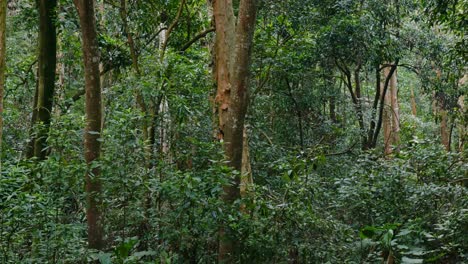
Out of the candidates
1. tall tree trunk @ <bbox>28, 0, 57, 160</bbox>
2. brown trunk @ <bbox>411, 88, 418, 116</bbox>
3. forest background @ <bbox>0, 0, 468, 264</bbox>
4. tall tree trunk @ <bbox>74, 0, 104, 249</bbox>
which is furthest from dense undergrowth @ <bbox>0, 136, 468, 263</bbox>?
brown trunk @ <bbox>411, 88, 418, 116</bbox>

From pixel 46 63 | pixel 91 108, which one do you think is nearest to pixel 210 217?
pixel 91 108

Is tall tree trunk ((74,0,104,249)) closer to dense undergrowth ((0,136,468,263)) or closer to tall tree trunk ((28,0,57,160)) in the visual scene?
dense undergrowth ((0,136,468,263))

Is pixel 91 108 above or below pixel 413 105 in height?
below

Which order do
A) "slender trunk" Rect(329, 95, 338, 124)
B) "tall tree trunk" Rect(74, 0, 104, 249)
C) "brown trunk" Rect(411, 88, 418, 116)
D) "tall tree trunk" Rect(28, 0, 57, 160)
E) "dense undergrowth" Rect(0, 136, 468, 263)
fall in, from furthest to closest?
"brown trunk" Rect(411, 88, 418, 116) → "slender trunk" Rect(329, 95, 338, 124) → "tall tree trunk" Rect(28, 0, 57, 160) → "tall tree trunk" Rect(74, 0, 104, 249) → "dense undergrowth" Rect(0, 136, 468, 263)

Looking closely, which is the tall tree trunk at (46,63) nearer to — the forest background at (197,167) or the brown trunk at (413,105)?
the forest background at (197,167)

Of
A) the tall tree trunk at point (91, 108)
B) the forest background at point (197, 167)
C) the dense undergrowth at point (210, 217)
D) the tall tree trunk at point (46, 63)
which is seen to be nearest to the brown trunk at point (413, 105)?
the forest background at point (197, 167)

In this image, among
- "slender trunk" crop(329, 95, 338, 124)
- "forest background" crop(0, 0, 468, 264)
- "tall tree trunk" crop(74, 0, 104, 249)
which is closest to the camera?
"forest background" crop(0, 0, 468, 264)

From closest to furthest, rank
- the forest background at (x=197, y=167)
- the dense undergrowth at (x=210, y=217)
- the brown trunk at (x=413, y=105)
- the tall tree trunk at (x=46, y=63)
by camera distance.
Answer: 1. the dense undergrowth at (x=210, y=217)
2. the forest background at (x=197, y=167)
3. the tall tree trunk at (x=46, y=63)
4. the brown trunk at (x=413, y=105)

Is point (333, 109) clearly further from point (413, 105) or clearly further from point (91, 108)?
point (413, 105)

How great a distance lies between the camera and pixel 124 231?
5641 millimetres

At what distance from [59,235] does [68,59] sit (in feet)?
22.4

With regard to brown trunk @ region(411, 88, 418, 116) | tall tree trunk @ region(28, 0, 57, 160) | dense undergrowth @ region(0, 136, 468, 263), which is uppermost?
brown trunk @ region(411, 88, 418, 116)

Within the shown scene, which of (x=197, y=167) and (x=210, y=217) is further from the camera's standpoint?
(x=197, y=167)

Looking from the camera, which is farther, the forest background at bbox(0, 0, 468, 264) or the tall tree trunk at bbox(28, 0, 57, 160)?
the tall tree trunk at bbox(28, 0, 57, 160)
